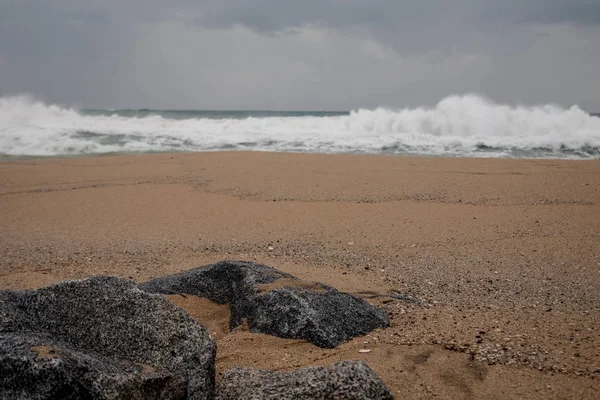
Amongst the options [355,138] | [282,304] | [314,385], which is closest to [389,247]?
[282,304]

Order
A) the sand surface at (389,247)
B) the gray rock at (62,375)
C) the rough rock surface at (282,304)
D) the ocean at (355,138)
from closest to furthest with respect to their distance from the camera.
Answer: the gray rock at (62,375) < the sand surface at (389,247) < the rough rock surface at (282,304) < the ocean at (355,138)

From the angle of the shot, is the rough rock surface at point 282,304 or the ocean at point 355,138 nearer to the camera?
the rough rock surface at point 282,304

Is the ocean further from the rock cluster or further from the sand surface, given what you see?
the rock cluster

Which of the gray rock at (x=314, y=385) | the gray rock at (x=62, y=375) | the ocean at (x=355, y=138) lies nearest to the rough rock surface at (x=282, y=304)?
the gray rock at (x=314, y=385)

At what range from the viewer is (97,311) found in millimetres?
2930

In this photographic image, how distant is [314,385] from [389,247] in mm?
3817

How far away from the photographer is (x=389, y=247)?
6215 mm

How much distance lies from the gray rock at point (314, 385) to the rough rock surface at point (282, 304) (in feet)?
2.69

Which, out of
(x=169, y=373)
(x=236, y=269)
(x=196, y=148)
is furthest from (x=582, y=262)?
(x=196, y=148)

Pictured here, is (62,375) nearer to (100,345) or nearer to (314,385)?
(100,345)

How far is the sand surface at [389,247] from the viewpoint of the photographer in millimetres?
3289

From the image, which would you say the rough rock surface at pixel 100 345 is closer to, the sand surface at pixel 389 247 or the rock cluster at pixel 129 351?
the rock cluster at pixel 129 351

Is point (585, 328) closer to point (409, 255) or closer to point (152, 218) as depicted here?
point (409, 255)

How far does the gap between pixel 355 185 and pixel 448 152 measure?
9.01 meters
